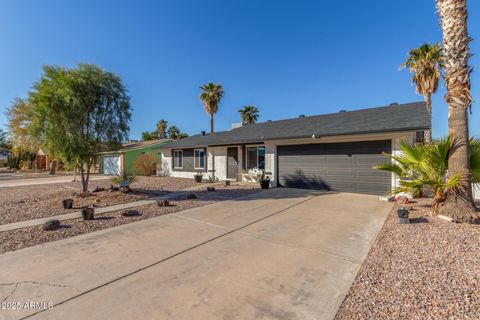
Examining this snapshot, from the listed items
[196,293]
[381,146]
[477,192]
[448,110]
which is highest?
[448,110]

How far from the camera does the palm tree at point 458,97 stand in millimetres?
5160

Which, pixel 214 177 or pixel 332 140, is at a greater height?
pixel 332 140

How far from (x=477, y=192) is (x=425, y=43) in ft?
38.7

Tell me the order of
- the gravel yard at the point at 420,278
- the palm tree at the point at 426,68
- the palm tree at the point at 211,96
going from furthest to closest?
the palm tree at the point at 211,96
the palm tree at the point at 426,68
the gravel yard at the point at 420,278

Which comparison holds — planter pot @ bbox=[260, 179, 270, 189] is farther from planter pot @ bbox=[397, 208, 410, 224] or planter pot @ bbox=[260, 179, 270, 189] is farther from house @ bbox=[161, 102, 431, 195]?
planter pot @ bbox=[397, 208, 410, 224]

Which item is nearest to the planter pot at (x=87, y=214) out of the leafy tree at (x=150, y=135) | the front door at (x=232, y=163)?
the front door at (x=232, y=163)

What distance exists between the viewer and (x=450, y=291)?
2650 millimetres

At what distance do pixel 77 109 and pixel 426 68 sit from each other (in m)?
19.9

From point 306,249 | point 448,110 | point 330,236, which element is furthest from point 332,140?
point 306,249

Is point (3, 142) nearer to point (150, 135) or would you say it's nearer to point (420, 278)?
point (150, 135)

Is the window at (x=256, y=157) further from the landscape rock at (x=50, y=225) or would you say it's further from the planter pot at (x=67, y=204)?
the landscape rock at (x=50, y=225)

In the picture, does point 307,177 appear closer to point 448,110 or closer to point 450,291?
point 448,110

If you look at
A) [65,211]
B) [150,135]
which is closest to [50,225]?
[65,211]

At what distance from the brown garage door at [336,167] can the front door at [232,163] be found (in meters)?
3.67
